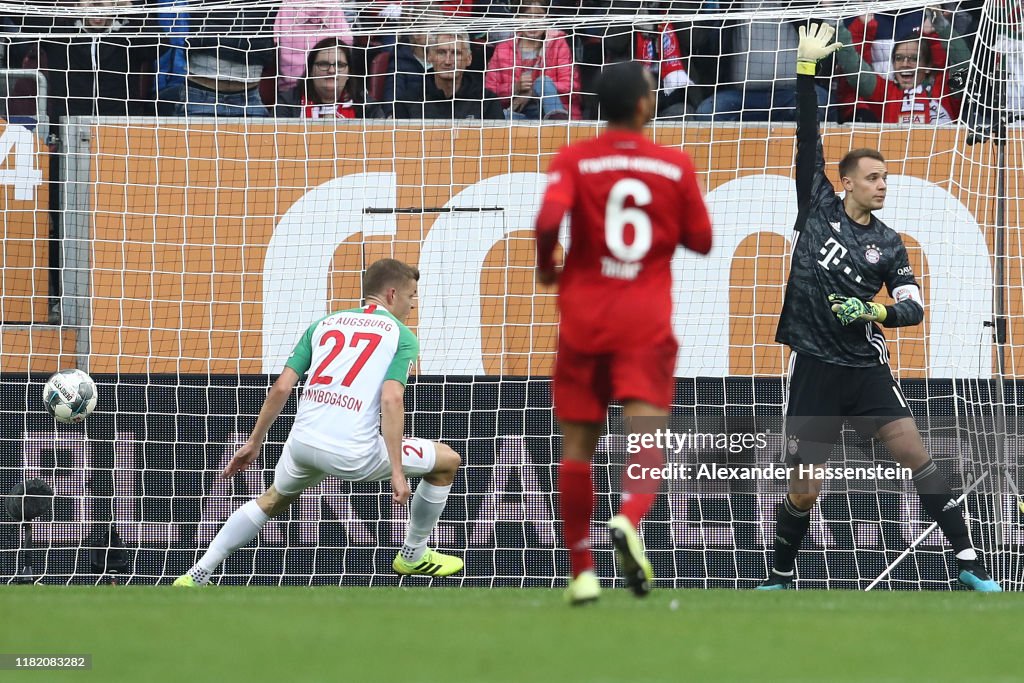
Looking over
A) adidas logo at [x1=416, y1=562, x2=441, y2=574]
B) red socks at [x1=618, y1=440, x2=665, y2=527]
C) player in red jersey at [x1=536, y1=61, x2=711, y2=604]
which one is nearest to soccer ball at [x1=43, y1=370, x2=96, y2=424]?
adidas logo at [x1=416, y1=562, x2=441, y2=574]

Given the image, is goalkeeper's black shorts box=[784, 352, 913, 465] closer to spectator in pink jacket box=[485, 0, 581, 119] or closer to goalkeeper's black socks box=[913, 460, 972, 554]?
goalkeeper's black socks box=[913, 460, 972, 554]

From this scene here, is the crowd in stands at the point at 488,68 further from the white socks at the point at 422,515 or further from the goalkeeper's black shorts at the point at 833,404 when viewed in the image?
the white socks at the point at 422,515

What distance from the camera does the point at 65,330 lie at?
9.86m

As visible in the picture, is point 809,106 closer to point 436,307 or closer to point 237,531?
point 436,307

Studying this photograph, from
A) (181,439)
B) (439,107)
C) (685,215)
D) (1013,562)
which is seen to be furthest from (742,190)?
(685,215)

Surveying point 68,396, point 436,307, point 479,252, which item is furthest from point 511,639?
point 479,252

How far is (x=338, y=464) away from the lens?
7.82m

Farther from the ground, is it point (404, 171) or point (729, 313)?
point (404, 171)

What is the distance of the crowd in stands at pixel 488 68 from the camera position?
1022cm

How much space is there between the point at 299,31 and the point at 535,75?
5.53 ft

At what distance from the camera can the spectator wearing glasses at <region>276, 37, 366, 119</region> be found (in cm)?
1030

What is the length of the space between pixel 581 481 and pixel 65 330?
5422 millimetres

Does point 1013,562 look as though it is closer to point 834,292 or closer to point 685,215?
point 834,292

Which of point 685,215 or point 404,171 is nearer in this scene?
point 685,215
